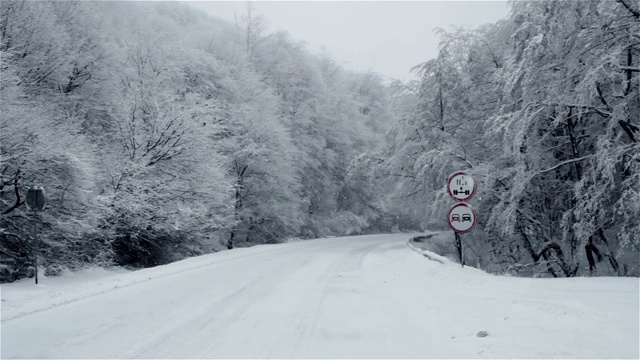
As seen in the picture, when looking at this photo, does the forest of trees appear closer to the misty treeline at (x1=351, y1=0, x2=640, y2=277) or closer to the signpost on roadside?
the misty treeline at (x1=351, y1=0, x2=640, y2=277)

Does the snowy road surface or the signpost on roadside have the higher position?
the signpost on roadside

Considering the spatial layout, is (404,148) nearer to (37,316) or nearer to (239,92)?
(239,92)

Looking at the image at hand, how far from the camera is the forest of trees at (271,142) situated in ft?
40.3

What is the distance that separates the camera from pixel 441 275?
479 inches

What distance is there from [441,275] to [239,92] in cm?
2478

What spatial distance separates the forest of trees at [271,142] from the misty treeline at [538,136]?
8 cm

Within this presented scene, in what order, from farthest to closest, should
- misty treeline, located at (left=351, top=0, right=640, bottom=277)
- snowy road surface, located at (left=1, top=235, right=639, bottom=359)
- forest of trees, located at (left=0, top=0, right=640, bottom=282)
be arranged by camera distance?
1. forest of trees, located at (left=0, top=0, right=640, bottom=282)
2. misty treeline, located at (left=351, top=0, right=640, bottom=277)
3. snowy road surface, located at (left=1, top=235, right=639, bottom=359)

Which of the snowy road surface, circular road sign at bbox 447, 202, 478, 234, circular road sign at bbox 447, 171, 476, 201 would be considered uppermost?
circular road sign at bbox 447, 171, 476, 201

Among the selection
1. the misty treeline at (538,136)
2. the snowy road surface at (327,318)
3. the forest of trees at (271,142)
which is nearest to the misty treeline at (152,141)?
the forest of trees at (271,142)

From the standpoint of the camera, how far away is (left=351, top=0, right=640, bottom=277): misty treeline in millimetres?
11383

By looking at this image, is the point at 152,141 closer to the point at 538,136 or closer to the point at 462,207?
the point at 462,207

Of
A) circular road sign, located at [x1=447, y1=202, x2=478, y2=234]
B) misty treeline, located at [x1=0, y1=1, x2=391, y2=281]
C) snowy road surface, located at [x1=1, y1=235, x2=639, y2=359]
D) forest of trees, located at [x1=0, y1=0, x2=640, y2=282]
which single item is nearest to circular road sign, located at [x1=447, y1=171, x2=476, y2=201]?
circular road sign, located at [x1=447, y1=202, x2=478, y2=234]

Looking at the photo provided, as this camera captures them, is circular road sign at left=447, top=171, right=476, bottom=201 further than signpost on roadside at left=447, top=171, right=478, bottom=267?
Yes

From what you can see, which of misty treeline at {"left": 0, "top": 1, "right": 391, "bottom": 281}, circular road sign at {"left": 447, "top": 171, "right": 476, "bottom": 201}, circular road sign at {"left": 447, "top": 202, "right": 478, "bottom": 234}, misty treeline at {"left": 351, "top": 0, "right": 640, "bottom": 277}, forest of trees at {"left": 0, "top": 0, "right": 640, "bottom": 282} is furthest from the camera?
misty treeline at {"left": 0, "top": 1, "right": 391, "bottom": 281}
